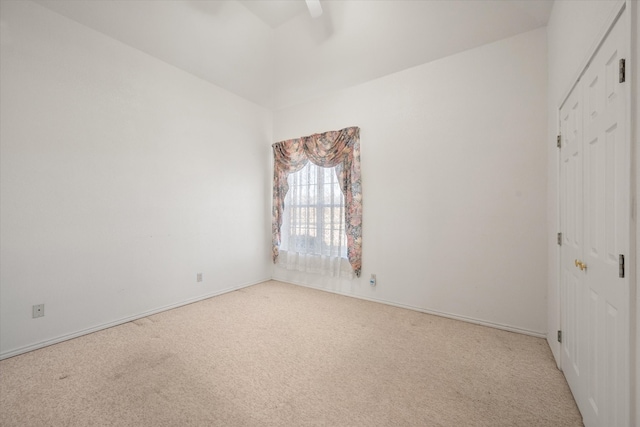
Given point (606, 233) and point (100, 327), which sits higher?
point (606, 233)

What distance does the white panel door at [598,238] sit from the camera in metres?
1.04

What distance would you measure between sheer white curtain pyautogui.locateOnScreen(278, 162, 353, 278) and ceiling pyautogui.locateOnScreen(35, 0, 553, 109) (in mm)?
1358

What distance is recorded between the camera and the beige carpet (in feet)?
4.99

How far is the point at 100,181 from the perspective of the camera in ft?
8.72

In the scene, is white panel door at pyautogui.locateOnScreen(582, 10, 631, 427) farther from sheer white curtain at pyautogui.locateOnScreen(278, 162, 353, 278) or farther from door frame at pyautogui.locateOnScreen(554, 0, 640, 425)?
sheer white curtain at pyautogui.locateOnScreen(278, 162, 353, 278)

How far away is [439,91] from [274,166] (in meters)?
2.64

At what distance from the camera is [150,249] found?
3045mm

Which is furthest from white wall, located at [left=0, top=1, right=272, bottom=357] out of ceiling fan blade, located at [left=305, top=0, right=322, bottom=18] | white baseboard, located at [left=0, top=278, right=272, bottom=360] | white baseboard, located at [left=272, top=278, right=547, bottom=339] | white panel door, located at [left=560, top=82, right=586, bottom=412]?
white panel door, located at [left=560, top=82, right=586, bottom=412]

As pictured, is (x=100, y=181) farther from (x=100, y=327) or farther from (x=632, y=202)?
(x=632, y=202)

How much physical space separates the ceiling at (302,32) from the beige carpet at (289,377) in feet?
9.77

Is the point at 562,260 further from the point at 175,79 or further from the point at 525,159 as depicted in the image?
the point at 175,79

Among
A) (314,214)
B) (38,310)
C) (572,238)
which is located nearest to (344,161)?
(314,214)

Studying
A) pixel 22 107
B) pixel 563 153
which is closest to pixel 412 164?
pixel 563 153

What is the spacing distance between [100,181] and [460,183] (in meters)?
3.72
